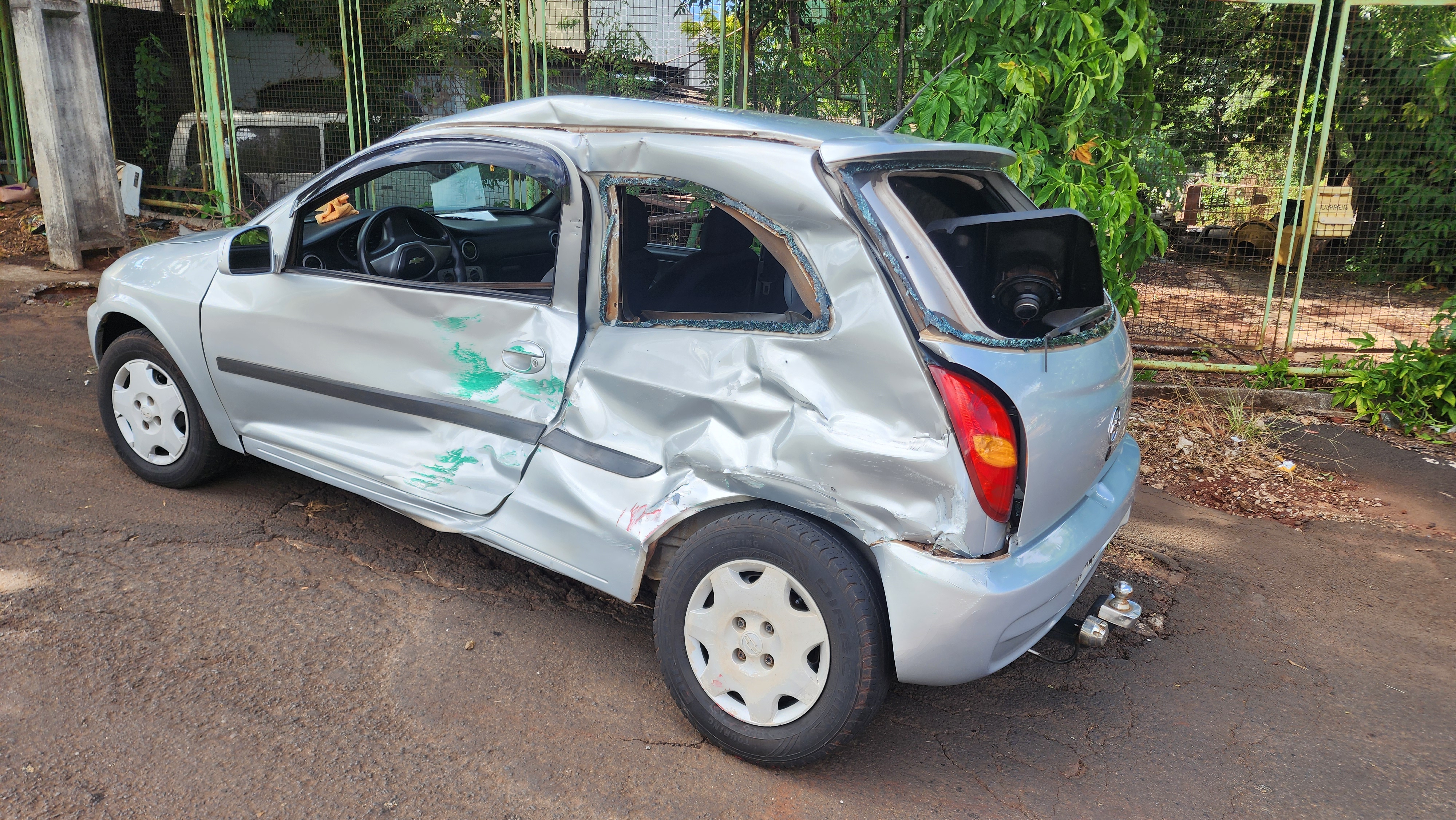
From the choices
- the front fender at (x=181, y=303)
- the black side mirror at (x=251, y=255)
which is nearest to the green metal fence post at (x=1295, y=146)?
the black side mirror at (x=251, y=255)

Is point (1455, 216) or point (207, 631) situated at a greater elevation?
point (1455, 216)

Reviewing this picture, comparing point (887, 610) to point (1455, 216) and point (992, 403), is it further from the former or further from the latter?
point (1455, 216)

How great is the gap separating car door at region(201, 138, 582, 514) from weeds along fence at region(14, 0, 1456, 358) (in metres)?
3.48

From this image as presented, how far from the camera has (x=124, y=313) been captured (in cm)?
384

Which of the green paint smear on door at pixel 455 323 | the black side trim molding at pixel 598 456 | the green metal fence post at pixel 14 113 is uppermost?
the green metal fence post at pixel 14 113

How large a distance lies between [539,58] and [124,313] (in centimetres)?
470

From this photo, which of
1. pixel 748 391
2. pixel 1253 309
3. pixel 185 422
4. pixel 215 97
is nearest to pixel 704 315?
pixel 748 391

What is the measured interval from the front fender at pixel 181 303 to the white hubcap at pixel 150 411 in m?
0.17

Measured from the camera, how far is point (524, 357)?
2.86 metres

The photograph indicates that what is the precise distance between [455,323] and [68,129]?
759cm

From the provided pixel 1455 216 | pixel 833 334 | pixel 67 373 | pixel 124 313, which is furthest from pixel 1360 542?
pixel 67 373

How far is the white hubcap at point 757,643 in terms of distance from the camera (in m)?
2.41

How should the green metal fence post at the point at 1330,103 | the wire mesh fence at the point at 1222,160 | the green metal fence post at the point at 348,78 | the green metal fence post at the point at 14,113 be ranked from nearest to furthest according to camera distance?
the green metal fence post at the point at 1330,103
the wire mesh fence at the point at 1222,160
the green metal fence post at the point at 348,78
the green metal fence post at the point at 14,113

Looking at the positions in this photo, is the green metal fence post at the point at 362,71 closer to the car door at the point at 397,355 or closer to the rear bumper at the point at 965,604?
the car door at the point at 397,355
